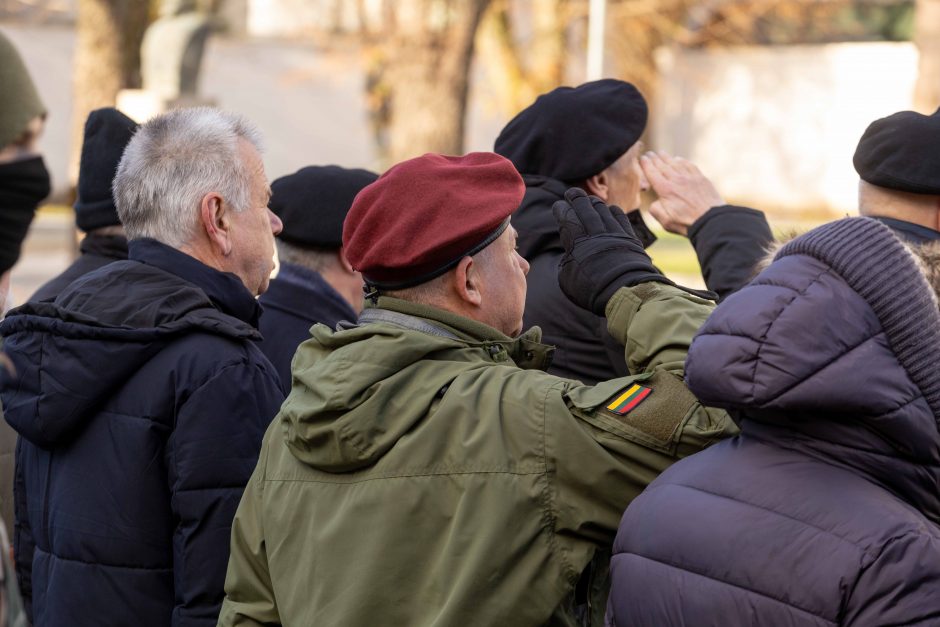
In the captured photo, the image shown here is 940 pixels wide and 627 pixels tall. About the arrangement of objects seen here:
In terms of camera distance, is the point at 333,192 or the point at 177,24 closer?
the point at 333,192

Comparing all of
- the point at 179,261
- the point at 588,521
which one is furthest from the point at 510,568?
the point at 179,261

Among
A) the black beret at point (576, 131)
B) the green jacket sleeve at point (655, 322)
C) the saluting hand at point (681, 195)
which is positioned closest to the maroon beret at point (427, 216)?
the green jacket sleeve at point (655, 322)

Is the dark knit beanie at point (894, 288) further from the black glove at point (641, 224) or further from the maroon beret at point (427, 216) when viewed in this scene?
the black glove at point (641, 224)

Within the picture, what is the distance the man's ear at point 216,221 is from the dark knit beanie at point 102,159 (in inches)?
39.6

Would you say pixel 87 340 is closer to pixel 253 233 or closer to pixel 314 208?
pixel 253 233

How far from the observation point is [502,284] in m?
2.28

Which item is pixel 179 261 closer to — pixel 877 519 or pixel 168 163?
pixel 168 163

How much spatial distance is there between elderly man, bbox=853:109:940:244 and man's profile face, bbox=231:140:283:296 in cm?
137

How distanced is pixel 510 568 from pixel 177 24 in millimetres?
14285

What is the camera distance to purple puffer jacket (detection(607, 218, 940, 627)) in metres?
1.69

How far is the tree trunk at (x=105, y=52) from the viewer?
14930mm

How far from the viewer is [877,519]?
1696mm

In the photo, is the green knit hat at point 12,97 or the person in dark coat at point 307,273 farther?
the person in dark coat at point 307,273

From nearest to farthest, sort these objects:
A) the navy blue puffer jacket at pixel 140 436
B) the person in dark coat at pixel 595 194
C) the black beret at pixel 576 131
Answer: the navy blue puffer jacket at pixel 140 436
the person in dark coat at pixel 595 194
the black beret at pixel 576 131
